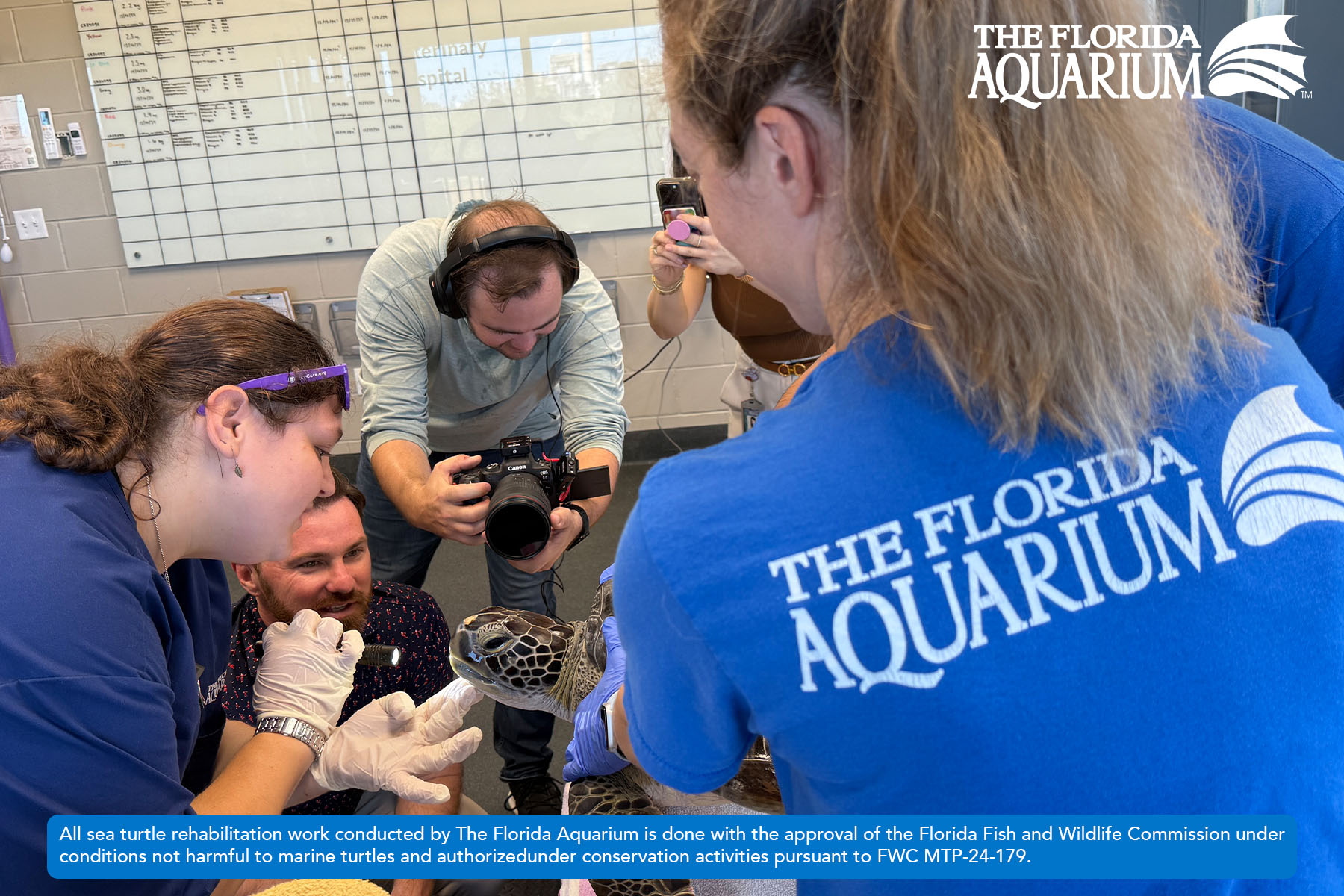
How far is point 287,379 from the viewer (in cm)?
110

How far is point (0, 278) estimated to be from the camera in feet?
12.1

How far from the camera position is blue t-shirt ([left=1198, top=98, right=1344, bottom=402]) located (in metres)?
0.96

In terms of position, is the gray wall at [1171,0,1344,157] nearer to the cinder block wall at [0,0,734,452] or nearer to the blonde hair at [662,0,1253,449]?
the blonde hair at [662,0,1253,449]

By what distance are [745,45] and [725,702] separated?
1.27ft

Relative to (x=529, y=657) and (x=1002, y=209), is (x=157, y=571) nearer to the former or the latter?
(x=529, y=657)

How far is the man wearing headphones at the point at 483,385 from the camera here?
5.51ft

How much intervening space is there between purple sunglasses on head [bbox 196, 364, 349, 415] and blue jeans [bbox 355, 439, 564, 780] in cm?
82

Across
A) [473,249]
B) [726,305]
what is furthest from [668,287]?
[473,249]

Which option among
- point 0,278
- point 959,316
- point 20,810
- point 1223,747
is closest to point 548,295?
point 20,810

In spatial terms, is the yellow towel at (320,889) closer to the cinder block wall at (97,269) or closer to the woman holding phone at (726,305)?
the woman holding phone at (726,305)

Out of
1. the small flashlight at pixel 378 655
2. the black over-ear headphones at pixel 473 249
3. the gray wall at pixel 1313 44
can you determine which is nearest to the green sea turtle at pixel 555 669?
the small flashlight at pixel 378 655

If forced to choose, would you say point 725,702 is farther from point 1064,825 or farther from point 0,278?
point 0,278

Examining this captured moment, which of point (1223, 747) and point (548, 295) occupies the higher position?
point (548, 295)
